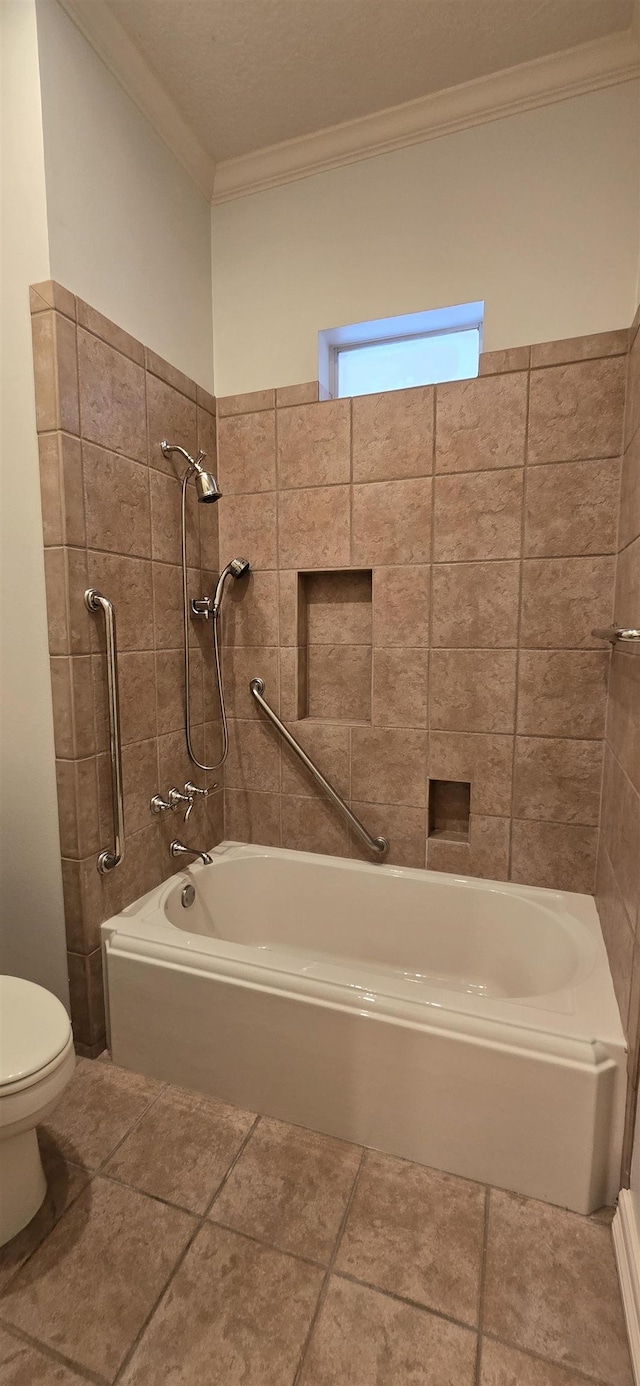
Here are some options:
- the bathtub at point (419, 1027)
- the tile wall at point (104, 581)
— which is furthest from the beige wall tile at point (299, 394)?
the bathtub at point (419, 1027)

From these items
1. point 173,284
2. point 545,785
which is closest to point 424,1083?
point 545,785

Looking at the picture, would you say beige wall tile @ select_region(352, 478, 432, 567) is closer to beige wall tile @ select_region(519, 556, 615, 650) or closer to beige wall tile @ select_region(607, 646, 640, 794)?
beige wall tile @ select_region(519, 556, 615, 650)

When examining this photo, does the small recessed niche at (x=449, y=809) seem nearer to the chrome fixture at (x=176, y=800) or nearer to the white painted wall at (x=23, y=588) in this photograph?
the chrome fixture at (x=176, y=800)

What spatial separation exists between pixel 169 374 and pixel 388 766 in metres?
1.44

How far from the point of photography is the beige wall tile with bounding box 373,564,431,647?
1817mm

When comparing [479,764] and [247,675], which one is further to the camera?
[247,675]

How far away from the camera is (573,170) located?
5.08 feet

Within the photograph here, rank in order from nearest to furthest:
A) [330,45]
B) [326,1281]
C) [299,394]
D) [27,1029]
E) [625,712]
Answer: [326,1281], [27,1029], [625,712], [330,45], [299,394]

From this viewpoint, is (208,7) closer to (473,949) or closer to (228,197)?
(228,197)

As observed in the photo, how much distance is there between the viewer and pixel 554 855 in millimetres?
1766

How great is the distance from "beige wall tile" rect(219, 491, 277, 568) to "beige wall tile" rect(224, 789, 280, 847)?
86 cm

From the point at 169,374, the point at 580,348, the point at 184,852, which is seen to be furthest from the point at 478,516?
the point at 184,852

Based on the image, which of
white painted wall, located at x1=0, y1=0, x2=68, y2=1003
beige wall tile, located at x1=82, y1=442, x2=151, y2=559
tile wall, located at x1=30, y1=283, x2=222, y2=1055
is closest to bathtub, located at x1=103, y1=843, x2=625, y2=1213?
tile wall, located at x1=30, y1=283, x2=222, y2=1055

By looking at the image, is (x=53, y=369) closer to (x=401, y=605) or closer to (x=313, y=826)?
(x=401, y=605)
